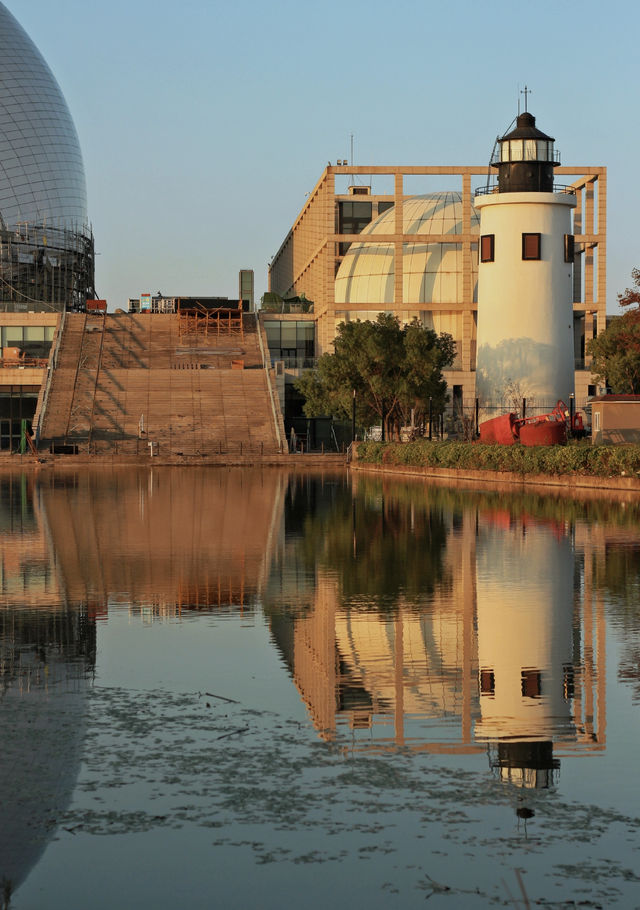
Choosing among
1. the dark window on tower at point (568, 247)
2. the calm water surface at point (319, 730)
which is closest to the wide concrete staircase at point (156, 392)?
the dark window on tower at point (568, 247)

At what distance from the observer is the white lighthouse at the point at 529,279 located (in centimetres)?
5859

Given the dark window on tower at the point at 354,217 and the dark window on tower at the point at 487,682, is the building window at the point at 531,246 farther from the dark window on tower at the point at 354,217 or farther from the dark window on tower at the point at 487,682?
the dark window on tower at the point at 487,682

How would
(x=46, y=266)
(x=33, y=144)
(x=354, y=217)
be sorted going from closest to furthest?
(x=354, y=217) < (x=46, y=266) < (x=33, y=144)

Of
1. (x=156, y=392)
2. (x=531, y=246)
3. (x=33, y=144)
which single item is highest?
(x=33, y=144)

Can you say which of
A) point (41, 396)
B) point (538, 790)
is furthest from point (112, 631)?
point (41, 396)

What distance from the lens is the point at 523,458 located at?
43500 mm

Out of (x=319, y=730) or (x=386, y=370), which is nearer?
(x=319, y=730)

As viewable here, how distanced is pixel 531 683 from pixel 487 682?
0.36 m

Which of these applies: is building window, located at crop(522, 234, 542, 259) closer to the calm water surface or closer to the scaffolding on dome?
the calm water surface

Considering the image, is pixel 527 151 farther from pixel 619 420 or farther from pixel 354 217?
pixel 354 217

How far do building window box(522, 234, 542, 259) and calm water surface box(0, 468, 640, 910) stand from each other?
39342 millimetres

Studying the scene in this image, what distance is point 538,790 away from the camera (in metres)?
7.88

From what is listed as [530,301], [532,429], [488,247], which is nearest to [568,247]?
[530,301]

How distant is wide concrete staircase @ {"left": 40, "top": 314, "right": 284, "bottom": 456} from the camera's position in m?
69.1
